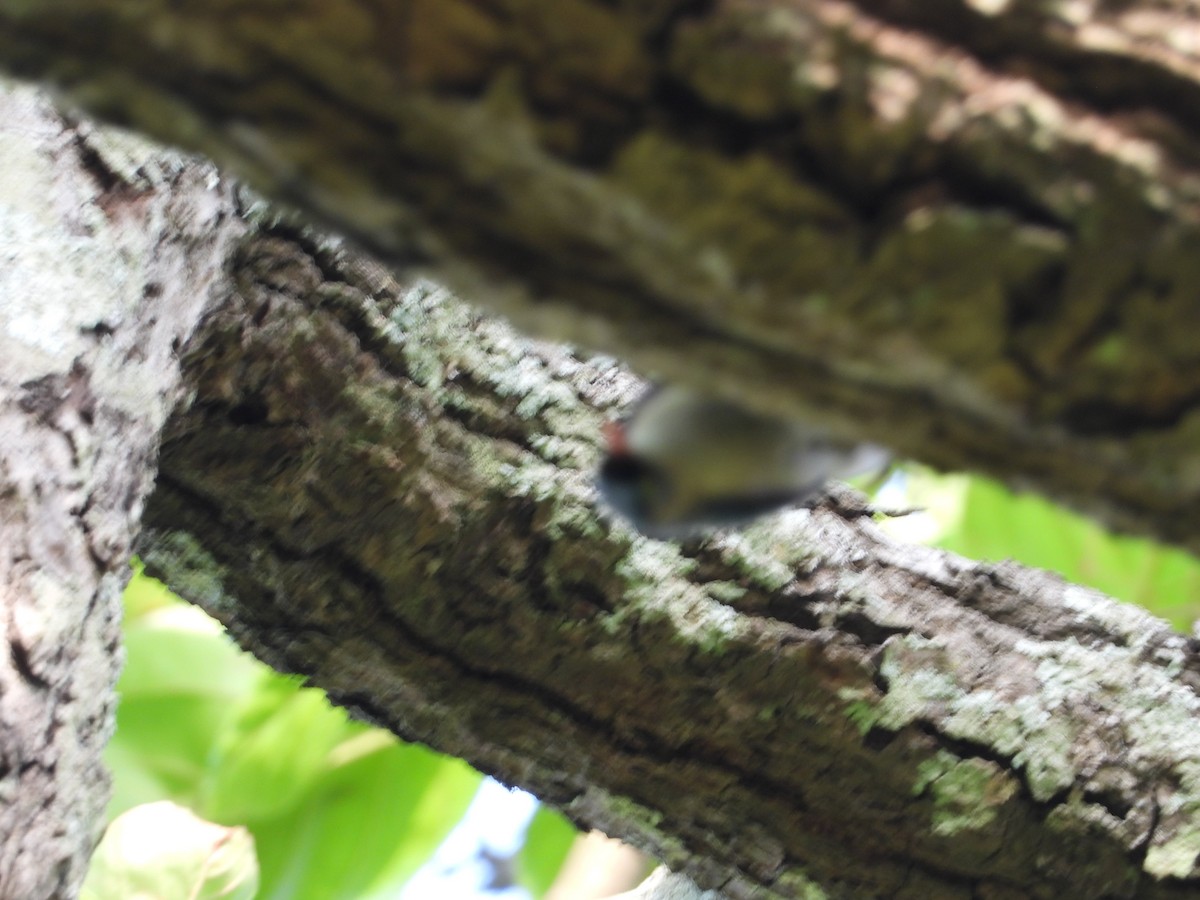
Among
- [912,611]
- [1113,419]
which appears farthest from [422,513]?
[1113,419]

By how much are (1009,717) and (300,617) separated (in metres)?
0.73

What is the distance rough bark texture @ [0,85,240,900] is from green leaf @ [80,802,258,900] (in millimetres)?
887

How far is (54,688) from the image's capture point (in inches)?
30.1

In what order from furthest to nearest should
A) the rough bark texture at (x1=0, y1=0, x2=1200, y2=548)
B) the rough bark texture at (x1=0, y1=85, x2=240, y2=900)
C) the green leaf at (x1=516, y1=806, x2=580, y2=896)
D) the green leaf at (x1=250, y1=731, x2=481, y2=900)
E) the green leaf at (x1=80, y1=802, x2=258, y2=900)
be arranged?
the green leaf at (x1=516, y1=806, x2=580, y2=896)
the green leaf at (x1=250, y1=731, x2=481, y2=900)
the green leaf at (x1=80, y1=802, x2=258, y2=900)
the rough bark texture at (x1=0, y1=85, x2=240, y2=900)
the rough bark texture at (x1=0, y1=0, x2=1200, y2=548)

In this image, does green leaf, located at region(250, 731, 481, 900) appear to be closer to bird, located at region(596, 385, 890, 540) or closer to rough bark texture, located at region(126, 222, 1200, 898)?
rough bark texture, located at region(126, 222, 1200, 898)

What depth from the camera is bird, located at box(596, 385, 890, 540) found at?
0.60m

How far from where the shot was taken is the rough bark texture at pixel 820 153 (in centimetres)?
48

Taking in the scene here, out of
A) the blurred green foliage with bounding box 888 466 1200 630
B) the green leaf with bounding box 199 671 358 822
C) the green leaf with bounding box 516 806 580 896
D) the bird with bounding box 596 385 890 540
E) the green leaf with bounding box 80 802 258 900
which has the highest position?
the blurred green foliage with bounding box 888 466 1200 630

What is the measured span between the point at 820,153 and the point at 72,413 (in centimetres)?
62

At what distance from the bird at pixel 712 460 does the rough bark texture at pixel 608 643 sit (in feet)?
1.70

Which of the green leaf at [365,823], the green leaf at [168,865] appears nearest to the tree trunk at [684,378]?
the green leaf at [168,865]

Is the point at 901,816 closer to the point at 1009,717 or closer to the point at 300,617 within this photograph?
the point at 1009,717

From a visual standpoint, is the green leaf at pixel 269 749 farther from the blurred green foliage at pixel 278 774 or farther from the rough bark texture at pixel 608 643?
the rough bark texture at pixel 608 643

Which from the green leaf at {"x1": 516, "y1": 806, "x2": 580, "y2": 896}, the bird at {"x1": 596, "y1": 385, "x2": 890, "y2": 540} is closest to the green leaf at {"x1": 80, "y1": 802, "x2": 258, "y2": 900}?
the green leaf at {"x1": 516, "y1": 806, "x2": 580, "y2": 896}
